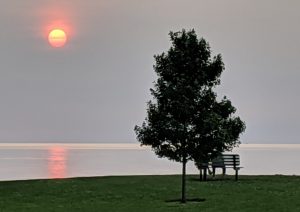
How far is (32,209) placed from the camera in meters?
22.4

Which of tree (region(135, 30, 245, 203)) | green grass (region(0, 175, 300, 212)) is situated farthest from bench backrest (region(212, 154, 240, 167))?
tree (region(135, 30, 245, 203))

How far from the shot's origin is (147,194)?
26469 mm

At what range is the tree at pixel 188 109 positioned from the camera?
995 inches

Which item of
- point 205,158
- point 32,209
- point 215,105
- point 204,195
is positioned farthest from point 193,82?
point 32,209

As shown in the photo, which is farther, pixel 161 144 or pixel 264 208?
pixel 161 144

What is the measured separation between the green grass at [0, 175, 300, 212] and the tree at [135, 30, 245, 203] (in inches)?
80.6

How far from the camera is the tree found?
25.3 meters

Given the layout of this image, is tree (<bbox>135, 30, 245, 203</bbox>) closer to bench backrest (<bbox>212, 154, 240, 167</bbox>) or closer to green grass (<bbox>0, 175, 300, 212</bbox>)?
green grass (<bbox>0, 175, 300, 212</bbox>)

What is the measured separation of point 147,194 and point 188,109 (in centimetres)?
411

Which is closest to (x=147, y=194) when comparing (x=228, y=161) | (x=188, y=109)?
(x=188, y=109)

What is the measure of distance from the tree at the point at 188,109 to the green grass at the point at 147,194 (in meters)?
2.05

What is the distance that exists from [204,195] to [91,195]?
15.3 ft

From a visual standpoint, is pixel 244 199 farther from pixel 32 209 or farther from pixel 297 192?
pixel 32 209

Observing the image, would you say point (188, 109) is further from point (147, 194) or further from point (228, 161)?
point (228, 161)
